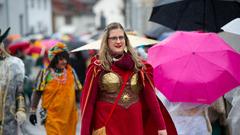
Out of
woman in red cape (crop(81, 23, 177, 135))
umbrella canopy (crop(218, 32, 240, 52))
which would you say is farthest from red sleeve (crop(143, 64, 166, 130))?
umbrella canopy (crop(218, 32, 240, 52))

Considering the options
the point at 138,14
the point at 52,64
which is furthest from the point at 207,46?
the point at 138,14

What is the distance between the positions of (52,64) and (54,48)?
24 cm

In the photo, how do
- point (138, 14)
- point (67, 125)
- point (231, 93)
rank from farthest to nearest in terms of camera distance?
Answer: 1. point (138, 14)
2. point (67, 125)
3. point (231, 93)

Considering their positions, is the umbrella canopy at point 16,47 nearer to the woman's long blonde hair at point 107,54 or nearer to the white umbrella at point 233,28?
the white umbrella at point 233,28

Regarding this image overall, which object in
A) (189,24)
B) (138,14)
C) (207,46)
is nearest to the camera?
(207,46)

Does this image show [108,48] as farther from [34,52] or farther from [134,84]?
[34,52]

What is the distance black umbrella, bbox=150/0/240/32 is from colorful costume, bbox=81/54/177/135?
2.84 meters

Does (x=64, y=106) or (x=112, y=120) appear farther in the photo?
(x=64, y=106)

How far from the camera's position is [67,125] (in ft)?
27.2

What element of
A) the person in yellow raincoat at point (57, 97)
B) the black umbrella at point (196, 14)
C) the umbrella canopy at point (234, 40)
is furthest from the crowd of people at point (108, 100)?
the black umbrella at point (196, 14)

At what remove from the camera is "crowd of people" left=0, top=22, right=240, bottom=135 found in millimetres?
5824

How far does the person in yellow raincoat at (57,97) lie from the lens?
8.23 metres

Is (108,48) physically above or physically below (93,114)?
above

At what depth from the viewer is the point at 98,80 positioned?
580 cm
